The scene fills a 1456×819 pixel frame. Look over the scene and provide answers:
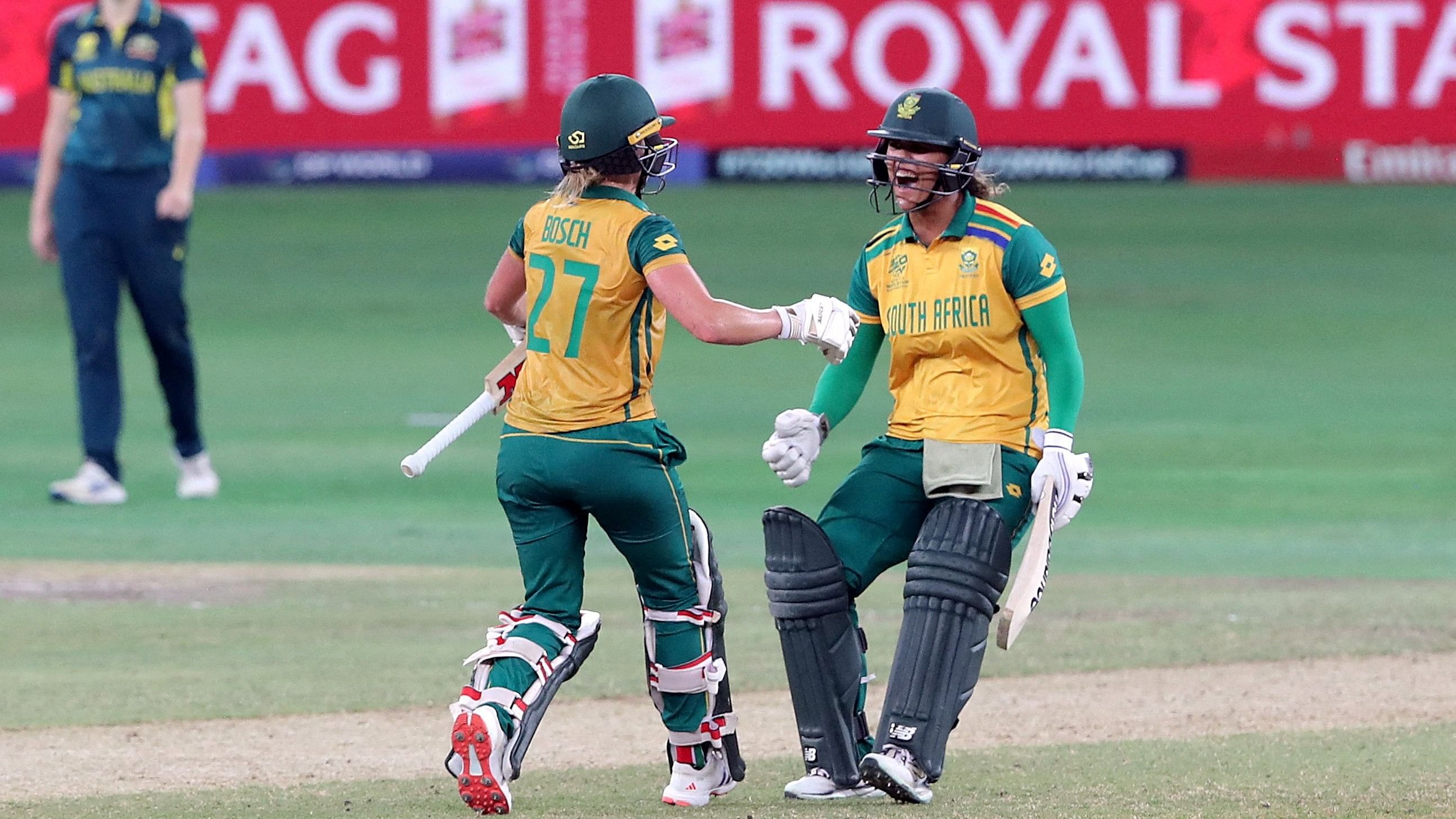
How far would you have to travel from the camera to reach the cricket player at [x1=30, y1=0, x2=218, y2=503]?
36.3ft

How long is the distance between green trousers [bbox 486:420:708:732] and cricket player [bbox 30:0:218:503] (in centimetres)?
559

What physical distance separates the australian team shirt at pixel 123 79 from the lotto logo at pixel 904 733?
20.9 feet

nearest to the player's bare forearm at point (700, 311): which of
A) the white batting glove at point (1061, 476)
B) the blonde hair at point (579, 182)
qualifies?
the blonde hair at point (579, 182)

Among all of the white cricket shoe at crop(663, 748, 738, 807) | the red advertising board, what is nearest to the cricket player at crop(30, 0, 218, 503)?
the white cricket shoe at crop(663, 748, 738, 807)

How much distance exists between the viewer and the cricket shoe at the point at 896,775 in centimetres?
575

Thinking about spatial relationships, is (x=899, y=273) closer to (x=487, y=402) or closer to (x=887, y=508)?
(x=887, y=508)

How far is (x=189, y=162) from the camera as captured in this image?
1104cm

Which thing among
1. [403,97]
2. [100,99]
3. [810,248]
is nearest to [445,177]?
[403,97]

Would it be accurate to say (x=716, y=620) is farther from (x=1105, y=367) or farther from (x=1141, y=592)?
(x=1105, y=367)

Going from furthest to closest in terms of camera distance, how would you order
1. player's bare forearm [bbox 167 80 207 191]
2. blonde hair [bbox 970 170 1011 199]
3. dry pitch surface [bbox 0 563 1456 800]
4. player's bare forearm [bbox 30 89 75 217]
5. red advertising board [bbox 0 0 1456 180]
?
1. red advertising board [bbox 0 0 1456 180]
2. player's bare forearm [bbox 30 89 75 217]
3. player's bare forearm [bbox 167 80 207 191]
4. dry pitch surface [bbox 0 563 1456 800]
5. blonde hair [bbox 970 170 1011 199]

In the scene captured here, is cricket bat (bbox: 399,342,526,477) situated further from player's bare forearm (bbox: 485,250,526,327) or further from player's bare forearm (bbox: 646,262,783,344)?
player's bare forearm (bbox: 646,262,783,344)

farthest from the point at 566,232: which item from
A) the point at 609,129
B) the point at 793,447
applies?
the point at 793,447

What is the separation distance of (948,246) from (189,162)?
5.79 meters

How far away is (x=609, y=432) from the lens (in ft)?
19.3
